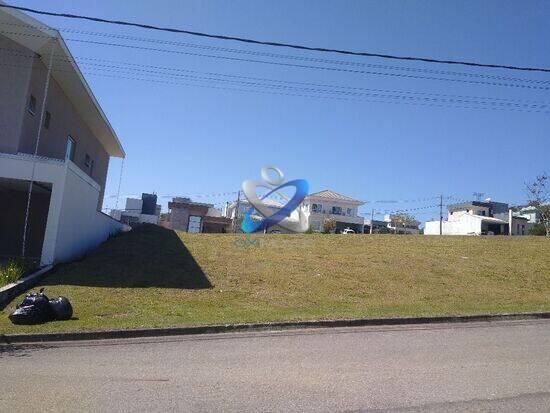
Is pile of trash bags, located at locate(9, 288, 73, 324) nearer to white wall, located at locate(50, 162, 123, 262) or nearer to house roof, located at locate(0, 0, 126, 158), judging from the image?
white wall, located at locate(50, 162, 123, 262)

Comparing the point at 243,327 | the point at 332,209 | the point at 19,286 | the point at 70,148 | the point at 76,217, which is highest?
the point at 332,209

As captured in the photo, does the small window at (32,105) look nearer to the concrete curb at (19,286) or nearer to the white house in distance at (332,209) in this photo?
the concrete curb at (19,286)

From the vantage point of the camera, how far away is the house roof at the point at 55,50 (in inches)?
625

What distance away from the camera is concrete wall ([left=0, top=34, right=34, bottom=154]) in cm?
1614

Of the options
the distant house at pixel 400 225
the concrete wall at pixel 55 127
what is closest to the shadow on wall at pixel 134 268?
the concrete wall at pixel 55 127

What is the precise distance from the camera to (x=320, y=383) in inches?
241

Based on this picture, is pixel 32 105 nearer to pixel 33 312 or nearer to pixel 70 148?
pixel 70 148

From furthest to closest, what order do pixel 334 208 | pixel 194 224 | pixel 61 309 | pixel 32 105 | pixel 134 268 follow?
pixel 334 208 < pixel 194 224 < pixel 32 105 < pixel 134 268 < pixel 61 309

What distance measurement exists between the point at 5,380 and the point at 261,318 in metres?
5.44

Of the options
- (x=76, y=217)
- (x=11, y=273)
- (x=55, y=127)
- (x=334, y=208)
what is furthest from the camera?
(x=334, y=208)

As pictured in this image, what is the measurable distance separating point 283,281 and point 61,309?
784 centimetres

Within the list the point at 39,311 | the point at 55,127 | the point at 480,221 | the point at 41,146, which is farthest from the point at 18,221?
the point at 480,221

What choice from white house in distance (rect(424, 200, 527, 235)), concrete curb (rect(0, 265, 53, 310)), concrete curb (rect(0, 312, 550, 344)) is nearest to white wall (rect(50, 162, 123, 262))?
concrete curb (rect(0, 265, 53, 310))

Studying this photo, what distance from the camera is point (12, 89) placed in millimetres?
16406
